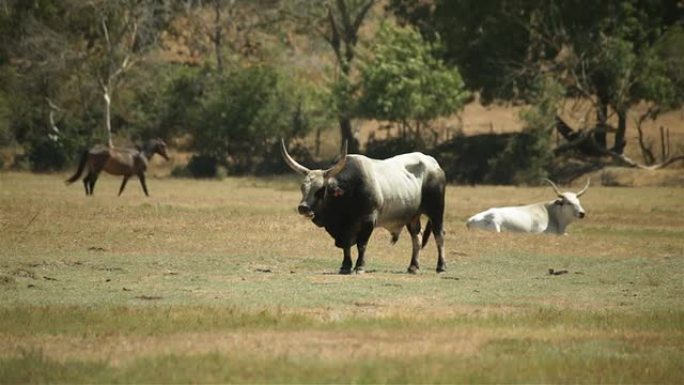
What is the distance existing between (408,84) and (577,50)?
6.85m

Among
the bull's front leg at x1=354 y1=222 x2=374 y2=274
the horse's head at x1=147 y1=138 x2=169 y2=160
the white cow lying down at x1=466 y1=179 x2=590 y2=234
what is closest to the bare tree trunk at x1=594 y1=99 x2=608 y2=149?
the horse's head at x1=147 y1=138 x2=169 y2=160

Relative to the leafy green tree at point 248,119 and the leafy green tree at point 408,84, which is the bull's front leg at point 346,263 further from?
the leafy green tree at point 248,119

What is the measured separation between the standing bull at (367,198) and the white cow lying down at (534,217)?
7028 millimetres

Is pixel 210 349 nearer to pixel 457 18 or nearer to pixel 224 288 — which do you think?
pixel 224 288

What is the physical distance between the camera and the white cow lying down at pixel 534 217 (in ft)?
87.7

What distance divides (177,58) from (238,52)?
10.6 m

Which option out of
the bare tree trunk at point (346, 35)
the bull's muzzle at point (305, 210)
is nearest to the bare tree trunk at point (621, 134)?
the bare tree trunk at point (346, 35)

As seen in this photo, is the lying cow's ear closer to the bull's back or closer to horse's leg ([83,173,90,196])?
the bull's back

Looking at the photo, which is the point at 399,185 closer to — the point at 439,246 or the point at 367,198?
the point at 367,198

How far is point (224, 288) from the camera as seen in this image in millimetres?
16641

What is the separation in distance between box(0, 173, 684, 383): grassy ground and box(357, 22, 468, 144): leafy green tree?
961 inches

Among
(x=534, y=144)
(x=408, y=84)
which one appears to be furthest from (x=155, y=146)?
(x=534, y=144)

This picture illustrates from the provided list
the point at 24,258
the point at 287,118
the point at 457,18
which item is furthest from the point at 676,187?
the point at 24,258

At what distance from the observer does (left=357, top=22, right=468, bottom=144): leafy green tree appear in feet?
173
